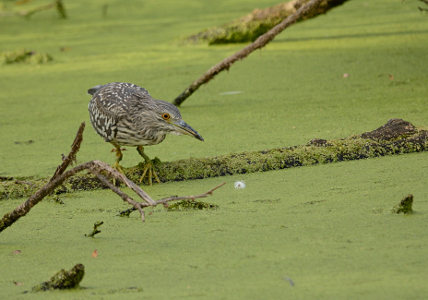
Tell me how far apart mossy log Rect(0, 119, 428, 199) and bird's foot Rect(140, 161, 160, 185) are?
25 millimetres

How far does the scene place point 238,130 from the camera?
165 inches

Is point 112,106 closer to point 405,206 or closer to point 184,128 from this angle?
point 184,128

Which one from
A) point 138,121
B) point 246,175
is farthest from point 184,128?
point 246,175

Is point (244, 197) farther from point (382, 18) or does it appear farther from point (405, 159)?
point (382, 18)

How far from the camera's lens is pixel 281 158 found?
132 inches

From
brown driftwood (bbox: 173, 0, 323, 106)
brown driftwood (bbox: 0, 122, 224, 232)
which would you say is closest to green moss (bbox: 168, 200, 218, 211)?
brown driftwood (bbox: 0, 122, 224, 232)

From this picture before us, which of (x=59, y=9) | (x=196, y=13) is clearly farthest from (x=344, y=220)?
(x=59, y=9)

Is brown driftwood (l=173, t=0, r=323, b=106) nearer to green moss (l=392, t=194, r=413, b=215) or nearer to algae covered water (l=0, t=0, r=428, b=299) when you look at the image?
algae covered water (l=0, t=0, r=428, b=299)

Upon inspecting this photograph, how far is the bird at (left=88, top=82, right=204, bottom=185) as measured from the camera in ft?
10.8

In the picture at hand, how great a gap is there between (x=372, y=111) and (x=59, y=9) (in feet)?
18.3

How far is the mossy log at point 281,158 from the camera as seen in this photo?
3258mm

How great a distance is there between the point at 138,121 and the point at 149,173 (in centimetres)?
21

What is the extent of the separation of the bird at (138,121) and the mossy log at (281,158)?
99mm

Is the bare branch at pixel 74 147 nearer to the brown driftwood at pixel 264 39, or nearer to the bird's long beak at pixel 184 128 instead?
the bird's long beak at pixel 184 128
